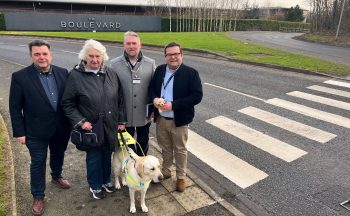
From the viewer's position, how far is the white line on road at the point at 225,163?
557cm

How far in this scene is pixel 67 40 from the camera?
2691cm

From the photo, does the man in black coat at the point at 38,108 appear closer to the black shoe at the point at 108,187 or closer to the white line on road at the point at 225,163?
the black shoe at the point at 108,187

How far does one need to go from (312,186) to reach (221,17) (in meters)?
53.2

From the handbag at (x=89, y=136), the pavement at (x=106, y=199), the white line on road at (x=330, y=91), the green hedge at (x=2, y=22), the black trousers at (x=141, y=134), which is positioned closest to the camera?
the handbag at (x=89, y=136)

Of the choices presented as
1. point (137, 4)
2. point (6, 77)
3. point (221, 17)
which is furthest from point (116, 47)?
point (221, 17)

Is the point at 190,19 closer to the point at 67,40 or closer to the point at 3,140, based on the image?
the point at 67,40

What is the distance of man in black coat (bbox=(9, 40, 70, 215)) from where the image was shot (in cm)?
404

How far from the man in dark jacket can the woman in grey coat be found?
0.67m

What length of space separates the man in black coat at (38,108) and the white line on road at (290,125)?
561 cm

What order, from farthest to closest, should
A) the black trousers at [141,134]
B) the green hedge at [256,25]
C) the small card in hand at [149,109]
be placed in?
the green hedge at [256,25]
the black trousers at [141,134]
the small card in hand at [149,109]

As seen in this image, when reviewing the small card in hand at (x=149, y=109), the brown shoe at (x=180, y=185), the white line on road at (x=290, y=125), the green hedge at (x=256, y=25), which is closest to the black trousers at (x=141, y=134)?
the small card in hand at (x=149, y=109)

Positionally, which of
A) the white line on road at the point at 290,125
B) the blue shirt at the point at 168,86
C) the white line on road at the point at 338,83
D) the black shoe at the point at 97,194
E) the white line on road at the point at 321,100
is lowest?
the black shoe at the point at 97,194

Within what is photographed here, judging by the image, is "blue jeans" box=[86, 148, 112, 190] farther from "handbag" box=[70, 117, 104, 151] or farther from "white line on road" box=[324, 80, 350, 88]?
"white line on road" box=[324, 80, 350, 88]

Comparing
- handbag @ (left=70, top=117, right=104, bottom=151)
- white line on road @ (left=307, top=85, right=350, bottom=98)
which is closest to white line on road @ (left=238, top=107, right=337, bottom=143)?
white line on road @ (left=307, top=85, right=350, bottom=98)
